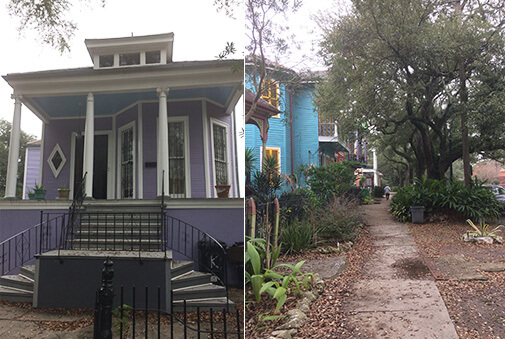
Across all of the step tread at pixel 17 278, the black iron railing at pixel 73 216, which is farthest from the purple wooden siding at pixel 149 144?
the step tread at pixel 17 278

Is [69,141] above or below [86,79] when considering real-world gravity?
below

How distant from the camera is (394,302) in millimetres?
2256

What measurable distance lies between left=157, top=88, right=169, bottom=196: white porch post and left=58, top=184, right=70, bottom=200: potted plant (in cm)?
44

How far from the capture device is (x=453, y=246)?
3.51m

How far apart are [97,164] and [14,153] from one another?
60cm

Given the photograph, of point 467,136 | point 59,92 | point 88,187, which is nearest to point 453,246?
point 467,136

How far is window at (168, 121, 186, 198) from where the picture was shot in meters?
2.03

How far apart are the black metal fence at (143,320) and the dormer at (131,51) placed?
Result: 3.26 ft

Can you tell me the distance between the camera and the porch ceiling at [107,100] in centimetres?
175

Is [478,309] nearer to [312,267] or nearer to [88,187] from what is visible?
[312,267]

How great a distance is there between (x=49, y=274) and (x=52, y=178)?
42cm

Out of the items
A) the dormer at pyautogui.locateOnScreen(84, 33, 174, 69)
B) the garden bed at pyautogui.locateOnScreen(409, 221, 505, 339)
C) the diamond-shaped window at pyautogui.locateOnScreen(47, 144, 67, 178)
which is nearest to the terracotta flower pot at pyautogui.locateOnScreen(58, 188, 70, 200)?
the diamond-shaped window at pyautogui.locateOnScreen(47, 144, 67, 178)

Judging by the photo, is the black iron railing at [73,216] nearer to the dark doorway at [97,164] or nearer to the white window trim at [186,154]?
the dark doorway at [97,164]

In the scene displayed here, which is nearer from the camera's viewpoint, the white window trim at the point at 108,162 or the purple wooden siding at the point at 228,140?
the white window trim at the point at 108,162
